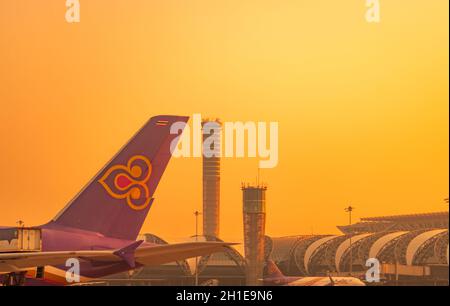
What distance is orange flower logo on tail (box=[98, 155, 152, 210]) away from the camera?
144 ft

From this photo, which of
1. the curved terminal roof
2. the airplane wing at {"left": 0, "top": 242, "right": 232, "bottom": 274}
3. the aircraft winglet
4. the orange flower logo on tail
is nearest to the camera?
the aircraft winglet

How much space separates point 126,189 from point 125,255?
10.2 meters

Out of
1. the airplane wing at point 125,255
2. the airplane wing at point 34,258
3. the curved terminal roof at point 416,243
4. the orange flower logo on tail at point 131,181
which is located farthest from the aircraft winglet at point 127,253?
the curved terminal roof at point 416,243

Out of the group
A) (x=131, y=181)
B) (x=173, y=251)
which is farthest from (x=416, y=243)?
(x=173, y=251)

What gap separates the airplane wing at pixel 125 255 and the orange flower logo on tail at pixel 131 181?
6.04 metres

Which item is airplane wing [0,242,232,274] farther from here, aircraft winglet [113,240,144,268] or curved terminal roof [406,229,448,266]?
curved terminal roof [406,229,448,266]

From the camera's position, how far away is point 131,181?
44.4 m

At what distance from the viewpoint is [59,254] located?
1372 inches

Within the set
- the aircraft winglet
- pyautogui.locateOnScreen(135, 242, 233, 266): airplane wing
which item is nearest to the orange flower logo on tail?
pyautogui.locateOnScreen(135, 242, 233, 266): airplane wing

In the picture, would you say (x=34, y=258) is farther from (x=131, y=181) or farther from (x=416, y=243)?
(x=416, y=243)

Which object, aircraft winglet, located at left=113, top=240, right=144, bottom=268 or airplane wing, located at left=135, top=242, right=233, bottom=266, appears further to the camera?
airplane wing, located at left=135, top=242, right=233, bottom=266
